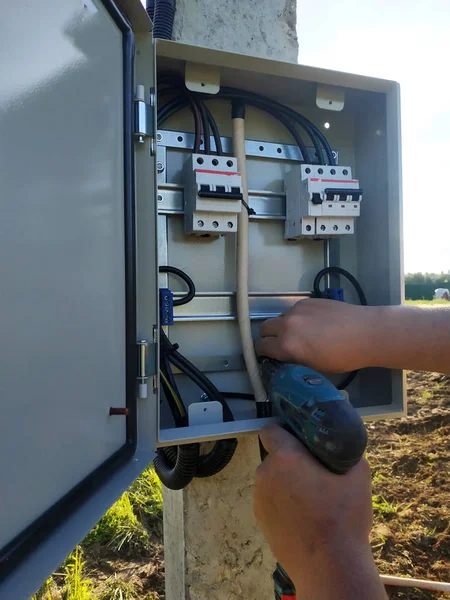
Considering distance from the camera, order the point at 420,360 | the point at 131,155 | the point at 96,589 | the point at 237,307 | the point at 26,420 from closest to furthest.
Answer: the point at 26,420 < the point at 131,155 < the point at 420,360 < the point at 237,307 < the point at 96,589

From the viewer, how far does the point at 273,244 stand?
3.63ft

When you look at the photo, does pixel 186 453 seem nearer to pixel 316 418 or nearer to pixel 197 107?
pixel 316 418

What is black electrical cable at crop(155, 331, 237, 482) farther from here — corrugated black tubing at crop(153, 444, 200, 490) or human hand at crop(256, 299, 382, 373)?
human hand at crop(256, 299, 382, 373)

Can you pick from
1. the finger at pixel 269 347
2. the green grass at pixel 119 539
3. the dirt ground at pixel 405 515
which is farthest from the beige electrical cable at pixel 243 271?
the dirt ground at pixel 405 515

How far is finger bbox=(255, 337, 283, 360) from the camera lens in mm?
891


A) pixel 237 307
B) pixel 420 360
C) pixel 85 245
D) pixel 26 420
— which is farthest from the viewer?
pixel 237 307

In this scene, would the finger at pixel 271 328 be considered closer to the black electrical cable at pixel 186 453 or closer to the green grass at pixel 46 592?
the black electrical cable at pixel 186 453

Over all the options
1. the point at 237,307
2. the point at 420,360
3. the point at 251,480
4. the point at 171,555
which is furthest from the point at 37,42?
the point at 171,555

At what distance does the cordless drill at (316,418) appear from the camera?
2.05 feet

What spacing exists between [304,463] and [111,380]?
1.01 ft

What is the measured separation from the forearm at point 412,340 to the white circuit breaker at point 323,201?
0.27 meters

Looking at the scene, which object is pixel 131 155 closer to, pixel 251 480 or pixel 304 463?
pixel 304 463

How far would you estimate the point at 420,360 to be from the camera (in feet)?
2.86

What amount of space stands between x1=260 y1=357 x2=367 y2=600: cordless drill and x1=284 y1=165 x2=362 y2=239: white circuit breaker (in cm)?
36
